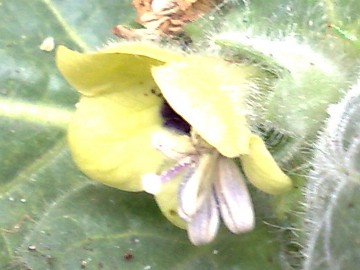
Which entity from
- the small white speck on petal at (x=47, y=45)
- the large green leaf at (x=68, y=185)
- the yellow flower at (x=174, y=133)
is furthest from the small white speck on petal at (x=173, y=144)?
the small white speck on petal at (x=47, y=45)

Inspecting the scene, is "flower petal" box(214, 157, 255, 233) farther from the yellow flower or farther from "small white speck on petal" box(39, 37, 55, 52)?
"small white speck on petal" box(39, 37, 55, 52)

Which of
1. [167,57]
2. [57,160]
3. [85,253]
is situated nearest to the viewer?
[167,57]

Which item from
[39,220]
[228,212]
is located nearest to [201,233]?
[228,212]

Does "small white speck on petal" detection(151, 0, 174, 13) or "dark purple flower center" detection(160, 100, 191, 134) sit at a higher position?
"small white speck on petal" detection(151, 0, 174, 13)

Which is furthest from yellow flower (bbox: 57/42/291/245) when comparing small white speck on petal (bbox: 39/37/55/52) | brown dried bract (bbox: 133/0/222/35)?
small white speck on petal (bbox: 39/37/55/52)

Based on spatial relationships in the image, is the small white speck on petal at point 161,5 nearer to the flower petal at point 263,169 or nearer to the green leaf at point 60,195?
the green leaf at point 60,195

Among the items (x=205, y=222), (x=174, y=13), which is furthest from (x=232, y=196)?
(x=174, y=13)

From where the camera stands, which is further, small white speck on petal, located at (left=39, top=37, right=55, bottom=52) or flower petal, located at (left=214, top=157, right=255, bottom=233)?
small white speck on petal, located at (left=39, top=37, right=55, bottom=52)

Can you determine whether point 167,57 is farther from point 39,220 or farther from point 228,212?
point 39,220
